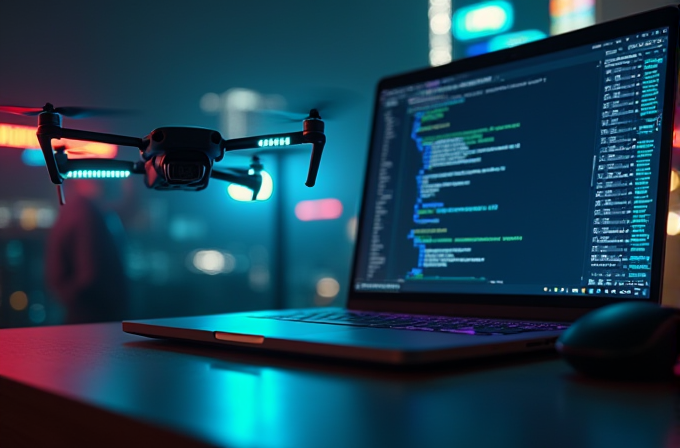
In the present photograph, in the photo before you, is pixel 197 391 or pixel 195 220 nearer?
pixel 197 391

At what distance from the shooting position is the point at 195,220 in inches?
63.7

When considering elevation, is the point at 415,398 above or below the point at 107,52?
below

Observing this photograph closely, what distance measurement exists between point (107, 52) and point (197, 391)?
1.12m

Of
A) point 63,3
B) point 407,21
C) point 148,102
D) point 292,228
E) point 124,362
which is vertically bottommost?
point 124,362

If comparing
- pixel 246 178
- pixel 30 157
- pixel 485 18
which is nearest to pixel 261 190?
pixel 246 178

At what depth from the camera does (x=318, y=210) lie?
182cm

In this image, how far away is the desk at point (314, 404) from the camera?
0.32 meters

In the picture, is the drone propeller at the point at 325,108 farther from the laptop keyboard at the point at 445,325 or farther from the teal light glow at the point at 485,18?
the teal light glow at the point at 485,18

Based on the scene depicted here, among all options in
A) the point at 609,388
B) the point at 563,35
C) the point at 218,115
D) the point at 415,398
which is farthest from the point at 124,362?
the point at 218,115

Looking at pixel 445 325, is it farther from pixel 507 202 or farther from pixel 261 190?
pixel 261 190

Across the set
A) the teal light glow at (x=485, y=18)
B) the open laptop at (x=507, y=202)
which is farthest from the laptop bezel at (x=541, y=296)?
the teal light glow at (x=485, y=18)

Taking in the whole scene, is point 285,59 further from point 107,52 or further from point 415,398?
point 415,398

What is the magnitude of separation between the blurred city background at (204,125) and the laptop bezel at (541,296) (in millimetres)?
189

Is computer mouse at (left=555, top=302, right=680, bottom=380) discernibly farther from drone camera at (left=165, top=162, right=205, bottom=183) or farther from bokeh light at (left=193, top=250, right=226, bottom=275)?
bokeh light at (left=193, top=250, right=226, bottom=275)
